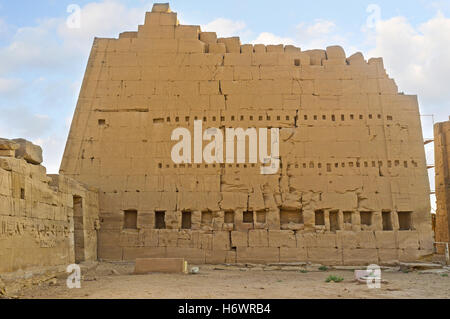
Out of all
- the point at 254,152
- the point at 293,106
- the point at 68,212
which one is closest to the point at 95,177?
the point at 68,212

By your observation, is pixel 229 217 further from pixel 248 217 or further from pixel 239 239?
pixel 239 239

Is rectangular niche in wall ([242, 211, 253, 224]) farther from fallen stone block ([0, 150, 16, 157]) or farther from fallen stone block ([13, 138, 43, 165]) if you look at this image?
fallen stone block ([0, 150, 16, 157])

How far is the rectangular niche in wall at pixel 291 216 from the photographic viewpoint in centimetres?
1234

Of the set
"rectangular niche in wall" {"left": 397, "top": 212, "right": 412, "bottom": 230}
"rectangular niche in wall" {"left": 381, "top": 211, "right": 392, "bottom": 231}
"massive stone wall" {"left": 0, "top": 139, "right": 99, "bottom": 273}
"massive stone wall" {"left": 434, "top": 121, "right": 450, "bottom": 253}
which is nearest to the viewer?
"massive stone wall" {"left": 0, "top": 139, "right": 99, "bottom": 273}

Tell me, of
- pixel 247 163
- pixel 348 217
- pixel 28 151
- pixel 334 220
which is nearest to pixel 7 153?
pixel 28 151

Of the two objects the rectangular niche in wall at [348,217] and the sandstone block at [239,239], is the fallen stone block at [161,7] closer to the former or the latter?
the sandstone block at [239,239]

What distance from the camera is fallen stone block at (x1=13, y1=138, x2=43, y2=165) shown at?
8.91m

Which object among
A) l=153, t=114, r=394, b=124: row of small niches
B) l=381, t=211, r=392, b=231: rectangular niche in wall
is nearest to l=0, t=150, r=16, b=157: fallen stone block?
l=153, t=114, r=394, b=124: row of small niches

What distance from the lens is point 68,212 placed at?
10594 millimetres

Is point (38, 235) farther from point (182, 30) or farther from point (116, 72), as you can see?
point (182, 30)

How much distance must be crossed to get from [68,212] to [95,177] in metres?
2.08

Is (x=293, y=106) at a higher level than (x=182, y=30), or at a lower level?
lower

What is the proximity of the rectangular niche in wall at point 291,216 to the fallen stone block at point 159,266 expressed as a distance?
3.30m

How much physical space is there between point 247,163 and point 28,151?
565 cm
